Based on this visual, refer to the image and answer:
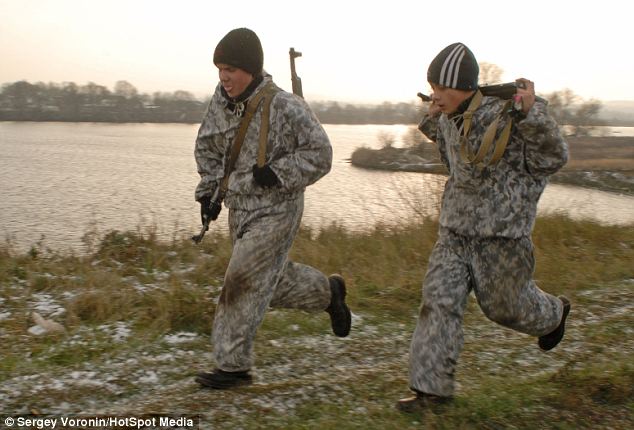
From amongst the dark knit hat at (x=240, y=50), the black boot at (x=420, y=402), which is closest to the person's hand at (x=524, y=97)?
the dark knit hat at (x=240, y=50)

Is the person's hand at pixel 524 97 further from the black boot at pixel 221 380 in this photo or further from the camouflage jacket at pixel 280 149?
the black boot at pixel 221 380

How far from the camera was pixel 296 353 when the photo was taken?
4758 mm

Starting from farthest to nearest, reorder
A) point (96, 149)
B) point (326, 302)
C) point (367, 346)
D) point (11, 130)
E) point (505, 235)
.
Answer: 1. point (11, 130)
2. point (96, 149)
3. point (367, 346)
4. point (326, 302)
5. point (505, 235)

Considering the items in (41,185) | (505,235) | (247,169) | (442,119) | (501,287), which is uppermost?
(442,119)

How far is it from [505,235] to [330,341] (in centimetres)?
197

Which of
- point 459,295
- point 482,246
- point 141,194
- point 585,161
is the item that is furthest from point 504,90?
point 585,161

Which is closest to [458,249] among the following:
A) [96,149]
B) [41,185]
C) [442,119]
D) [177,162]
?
[442,119]

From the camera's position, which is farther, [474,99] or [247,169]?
Result: [247,169]

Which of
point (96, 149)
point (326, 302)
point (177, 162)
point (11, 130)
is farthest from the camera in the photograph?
point (11, 130)

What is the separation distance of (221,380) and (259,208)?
106 cm

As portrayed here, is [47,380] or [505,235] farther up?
[505,235]

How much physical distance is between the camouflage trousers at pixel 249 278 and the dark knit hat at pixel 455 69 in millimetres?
1180

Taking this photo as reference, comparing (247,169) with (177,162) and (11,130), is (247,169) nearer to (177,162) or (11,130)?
(177,162)

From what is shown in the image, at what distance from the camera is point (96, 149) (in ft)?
134
